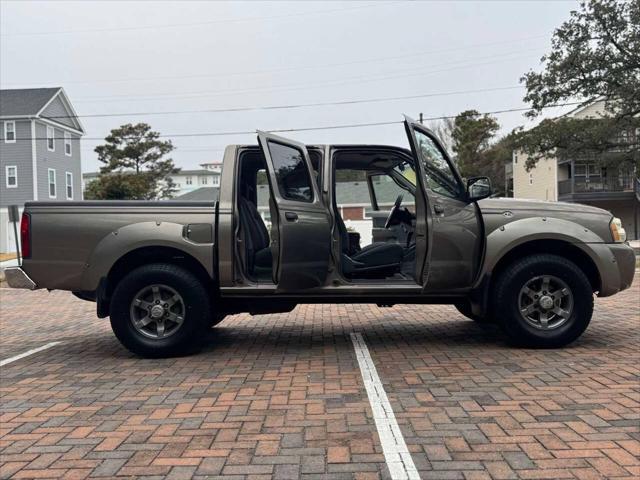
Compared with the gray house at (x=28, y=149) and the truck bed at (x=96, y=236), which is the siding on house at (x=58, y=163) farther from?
the truck bed at (x=96, y=236)

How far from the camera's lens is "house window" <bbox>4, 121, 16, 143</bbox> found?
110 feet

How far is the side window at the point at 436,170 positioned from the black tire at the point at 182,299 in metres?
2.49

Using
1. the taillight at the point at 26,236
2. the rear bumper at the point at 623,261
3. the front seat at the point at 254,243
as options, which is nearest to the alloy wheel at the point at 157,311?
the front seat at the point at 254,243

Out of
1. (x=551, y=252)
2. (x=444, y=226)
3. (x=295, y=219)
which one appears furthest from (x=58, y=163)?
(x=551, y=252)

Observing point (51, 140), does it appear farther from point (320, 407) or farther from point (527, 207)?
point (320, 407)

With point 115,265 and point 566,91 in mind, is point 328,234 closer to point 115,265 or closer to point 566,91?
point 115,265

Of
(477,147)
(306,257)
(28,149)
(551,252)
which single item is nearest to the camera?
(306,257)

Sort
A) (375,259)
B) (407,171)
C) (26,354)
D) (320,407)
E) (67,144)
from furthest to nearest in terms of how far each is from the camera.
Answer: (67,144)
(407,171)
(26,354)
(375,259)
(320,407)

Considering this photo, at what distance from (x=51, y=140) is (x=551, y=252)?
114 feet

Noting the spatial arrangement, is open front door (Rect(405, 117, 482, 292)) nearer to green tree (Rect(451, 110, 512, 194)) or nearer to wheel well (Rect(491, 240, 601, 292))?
wheel well (Rect(491, 240, 601, 292))

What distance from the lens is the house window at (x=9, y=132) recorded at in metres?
33.4

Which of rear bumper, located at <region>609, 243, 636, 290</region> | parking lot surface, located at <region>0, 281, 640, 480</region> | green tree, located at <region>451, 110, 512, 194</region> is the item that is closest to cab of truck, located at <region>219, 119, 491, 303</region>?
parking lot surface, located at <region>0, 281, 640, 480</region>

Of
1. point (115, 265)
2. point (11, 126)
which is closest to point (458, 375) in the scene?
point (115, 265)

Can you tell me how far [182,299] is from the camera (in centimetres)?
581
